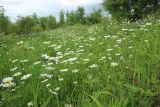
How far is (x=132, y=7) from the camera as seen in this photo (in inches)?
663

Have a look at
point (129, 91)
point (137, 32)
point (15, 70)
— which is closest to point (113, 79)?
point (129, 91)

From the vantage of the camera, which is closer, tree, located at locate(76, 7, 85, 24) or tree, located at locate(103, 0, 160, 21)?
tree, located at locate(103, 0, 160, 21)

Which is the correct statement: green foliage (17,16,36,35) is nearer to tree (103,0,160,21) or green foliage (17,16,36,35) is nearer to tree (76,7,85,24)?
tree (103,0,160,21)

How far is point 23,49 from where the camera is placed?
603cm

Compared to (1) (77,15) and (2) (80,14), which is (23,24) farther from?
(2) (80,14)

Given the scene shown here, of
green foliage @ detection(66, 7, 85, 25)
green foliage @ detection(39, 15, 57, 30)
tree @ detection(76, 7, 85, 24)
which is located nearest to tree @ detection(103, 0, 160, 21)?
tree @ detection(76, 7, 85, 24)

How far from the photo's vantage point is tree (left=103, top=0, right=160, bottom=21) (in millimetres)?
16469

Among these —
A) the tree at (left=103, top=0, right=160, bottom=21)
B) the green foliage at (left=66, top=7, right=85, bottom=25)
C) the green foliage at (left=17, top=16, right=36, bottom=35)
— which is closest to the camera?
the tree at (left=103, top=0, right=160, bottom=21)

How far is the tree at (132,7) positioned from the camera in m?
16.5

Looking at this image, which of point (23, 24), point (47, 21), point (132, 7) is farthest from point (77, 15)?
point (132, 7)

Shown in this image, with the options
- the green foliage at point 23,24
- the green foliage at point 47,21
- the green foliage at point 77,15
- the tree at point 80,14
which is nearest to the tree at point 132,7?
the green foliage at point 23,24

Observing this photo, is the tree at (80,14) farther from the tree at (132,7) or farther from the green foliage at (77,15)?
the tree at (132,7)

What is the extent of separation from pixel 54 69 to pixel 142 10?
45.6ft

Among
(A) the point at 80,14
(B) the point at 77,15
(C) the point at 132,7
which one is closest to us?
(C) the point at 132,7
